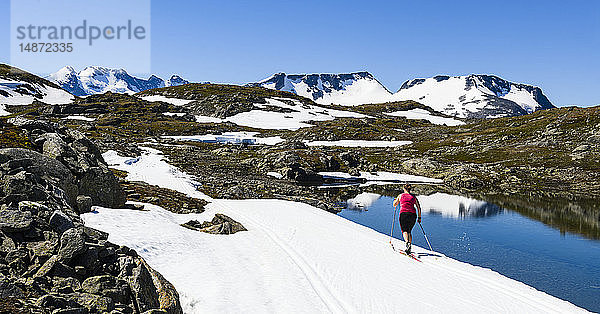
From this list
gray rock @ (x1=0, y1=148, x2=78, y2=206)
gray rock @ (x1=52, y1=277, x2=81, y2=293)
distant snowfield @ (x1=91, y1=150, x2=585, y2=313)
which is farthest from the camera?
gray rock @ (x1=0, y1=148, x2=78, y2=206)

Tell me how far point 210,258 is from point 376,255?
30.3 ft

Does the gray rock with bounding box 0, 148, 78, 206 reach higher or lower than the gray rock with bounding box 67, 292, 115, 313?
higher

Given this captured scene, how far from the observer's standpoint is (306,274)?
16750 mm

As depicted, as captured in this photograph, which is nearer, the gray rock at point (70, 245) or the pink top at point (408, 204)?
the gray rock at point (70, 245)

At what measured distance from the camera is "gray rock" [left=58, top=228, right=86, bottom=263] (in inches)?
411

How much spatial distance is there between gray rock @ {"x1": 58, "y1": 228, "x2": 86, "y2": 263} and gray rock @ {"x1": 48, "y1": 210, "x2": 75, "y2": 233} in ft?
3.29

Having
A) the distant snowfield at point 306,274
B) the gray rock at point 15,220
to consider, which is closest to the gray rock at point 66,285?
the gray rock at point 15,220

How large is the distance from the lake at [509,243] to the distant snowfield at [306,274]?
386 inches

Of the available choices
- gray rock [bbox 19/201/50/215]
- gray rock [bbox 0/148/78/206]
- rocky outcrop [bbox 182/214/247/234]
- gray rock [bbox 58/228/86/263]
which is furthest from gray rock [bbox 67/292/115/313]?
rocky outcrop [bbox 182/214/247/234]

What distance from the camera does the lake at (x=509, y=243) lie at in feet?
80.5

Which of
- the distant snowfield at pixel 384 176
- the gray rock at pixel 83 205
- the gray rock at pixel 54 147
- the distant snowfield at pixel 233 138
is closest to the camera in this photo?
the gray rock at pixel 83 205

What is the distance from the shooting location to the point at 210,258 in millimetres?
17703

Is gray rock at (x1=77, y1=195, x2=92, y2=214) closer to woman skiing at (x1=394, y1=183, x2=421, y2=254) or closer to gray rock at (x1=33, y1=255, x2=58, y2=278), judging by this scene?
gray rock at (x1=33, y1=255, x2=58, y2=278)

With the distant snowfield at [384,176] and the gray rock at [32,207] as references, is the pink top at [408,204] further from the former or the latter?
the distant snowfield at [384,176]
